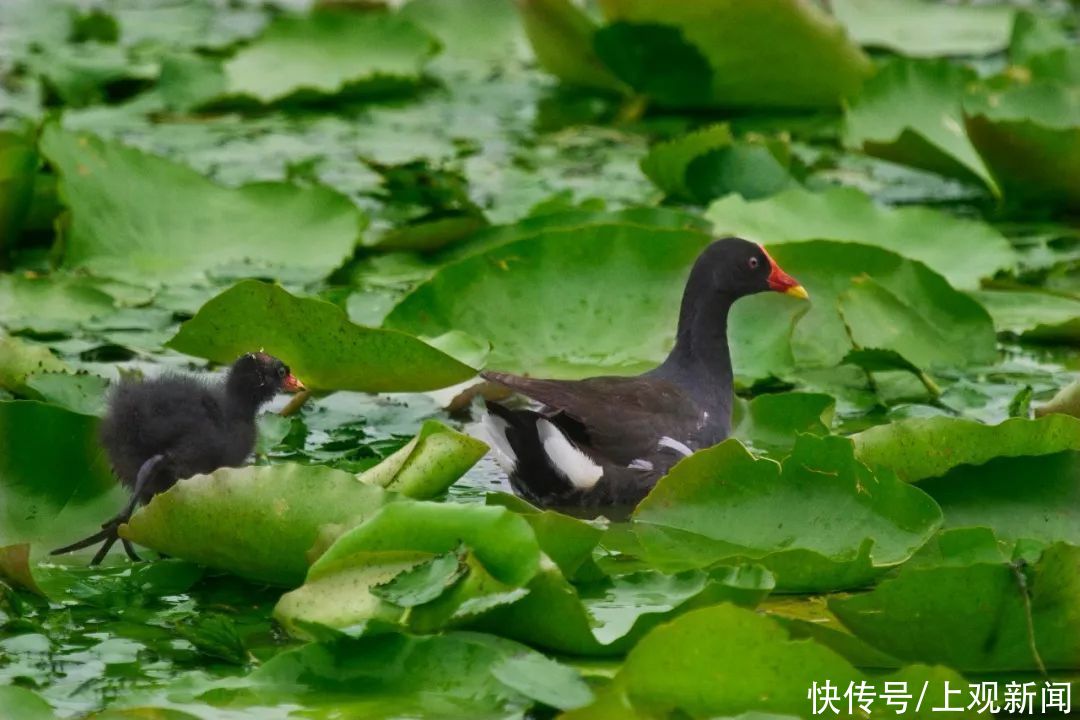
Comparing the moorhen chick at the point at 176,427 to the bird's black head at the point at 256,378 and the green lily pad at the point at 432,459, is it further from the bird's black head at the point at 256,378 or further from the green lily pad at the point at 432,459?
the green lily pad at the point at 432,459

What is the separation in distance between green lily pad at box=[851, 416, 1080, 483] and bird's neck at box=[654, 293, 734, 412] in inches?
28.8

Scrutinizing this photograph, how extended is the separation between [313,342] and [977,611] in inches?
63.8

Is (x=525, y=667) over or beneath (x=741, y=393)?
over

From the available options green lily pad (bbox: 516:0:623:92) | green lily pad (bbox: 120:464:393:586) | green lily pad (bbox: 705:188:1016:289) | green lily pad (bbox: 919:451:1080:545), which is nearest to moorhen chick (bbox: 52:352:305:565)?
green lily pad (bbox: 120:464:393:586)

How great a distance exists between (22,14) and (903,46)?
384cm

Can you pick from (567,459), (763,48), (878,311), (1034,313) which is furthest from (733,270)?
(763,48)

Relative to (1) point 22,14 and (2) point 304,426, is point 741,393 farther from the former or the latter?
(1) point 22,14

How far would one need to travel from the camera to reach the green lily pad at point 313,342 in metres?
3.90

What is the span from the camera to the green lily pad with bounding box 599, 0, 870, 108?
6.19m

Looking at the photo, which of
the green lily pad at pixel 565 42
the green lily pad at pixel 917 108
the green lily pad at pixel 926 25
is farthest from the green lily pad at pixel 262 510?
the green lily pad at pixel 926 25

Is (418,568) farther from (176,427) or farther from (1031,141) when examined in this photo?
(1031,141)

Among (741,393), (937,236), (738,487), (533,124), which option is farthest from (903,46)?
(738,487)

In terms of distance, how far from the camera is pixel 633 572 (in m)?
3.24

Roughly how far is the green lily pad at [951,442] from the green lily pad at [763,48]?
283 cm
